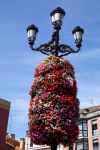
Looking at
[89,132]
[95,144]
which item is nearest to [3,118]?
[89,132]

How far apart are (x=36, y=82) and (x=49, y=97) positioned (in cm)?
82

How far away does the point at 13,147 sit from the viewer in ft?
169

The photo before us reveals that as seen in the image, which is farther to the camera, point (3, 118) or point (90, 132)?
point (3, 118)

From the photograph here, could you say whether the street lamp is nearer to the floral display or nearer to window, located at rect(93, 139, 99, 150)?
the floral display

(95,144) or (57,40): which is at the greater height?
(57,40)

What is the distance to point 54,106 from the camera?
32.6 feet

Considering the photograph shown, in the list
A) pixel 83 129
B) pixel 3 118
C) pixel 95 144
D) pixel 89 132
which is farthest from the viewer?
pixel 3 118

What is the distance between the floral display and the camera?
382 inches

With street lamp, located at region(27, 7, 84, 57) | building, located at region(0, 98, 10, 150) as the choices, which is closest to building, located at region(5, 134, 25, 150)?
building, located at region(0, 98, 10, 150)

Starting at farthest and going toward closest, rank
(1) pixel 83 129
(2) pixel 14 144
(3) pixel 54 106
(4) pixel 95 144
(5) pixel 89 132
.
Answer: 1. (2) pixel 14 144
2. (1) pixel 83 129
3. (5) pixel 89 132
4. (4) pixel 95 144
5. (3) pixel 54 106

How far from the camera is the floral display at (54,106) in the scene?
9695 millimetres

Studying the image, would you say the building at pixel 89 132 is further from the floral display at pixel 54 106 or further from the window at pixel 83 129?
the floral display at pixel 54 106

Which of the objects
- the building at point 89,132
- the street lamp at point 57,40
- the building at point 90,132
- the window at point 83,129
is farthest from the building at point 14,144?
the street lamp at point 57,40

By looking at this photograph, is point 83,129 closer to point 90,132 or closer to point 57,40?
point 90,132
